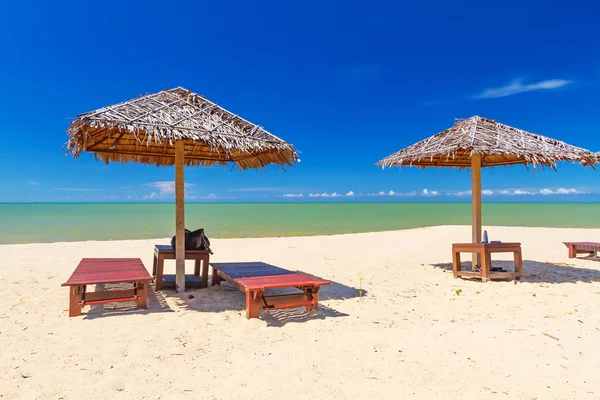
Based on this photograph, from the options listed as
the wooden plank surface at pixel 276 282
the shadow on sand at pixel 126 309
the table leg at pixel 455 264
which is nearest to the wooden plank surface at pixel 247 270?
the wooden plank surface at pixel 276 282

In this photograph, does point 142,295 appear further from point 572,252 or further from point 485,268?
point 572,252

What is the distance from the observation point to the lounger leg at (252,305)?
4.02 metres

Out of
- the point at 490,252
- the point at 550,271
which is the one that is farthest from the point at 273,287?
the point at 550,271

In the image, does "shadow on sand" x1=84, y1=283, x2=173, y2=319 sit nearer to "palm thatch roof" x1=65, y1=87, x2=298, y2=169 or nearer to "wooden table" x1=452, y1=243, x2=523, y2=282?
"palm thatch roof" x1=65, y1=87, x2=298, y2=169

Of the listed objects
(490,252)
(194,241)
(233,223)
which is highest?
(194,241)

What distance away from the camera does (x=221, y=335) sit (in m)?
3.57

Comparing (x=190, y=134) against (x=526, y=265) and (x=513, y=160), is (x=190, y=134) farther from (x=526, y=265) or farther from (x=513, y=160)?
(x=526, y=265)

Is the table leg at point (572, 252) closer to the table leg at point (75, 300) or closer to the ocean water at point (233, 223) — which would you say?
the table leg at point (75, 300)

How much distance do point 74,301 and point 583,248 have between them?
375 inches

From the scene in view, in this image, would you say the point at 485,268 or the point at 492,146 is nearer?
the point at 492,146

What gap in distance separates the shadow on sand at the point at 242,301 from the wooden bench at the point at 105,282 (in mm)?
555

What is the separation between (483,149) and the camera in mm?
5746

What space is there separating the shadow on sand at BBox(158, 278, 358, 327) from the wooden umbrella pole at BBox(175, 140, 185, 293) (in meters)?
0.24

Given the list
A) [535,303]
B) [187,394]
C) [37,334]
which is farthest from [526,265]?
[37,334]
